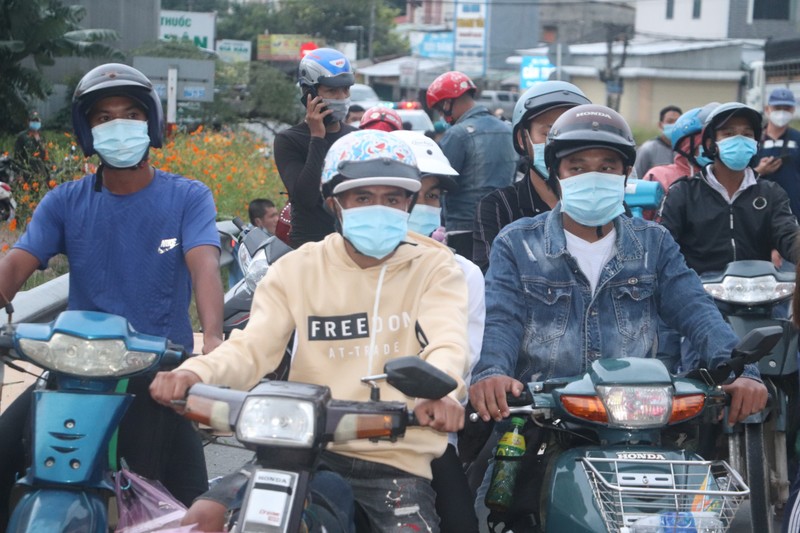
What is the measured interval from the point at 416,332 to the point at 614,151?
3.71ft

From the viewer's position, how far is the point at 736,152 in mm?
6777

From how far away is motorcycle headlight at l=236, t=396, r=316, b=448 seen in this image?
122 inches

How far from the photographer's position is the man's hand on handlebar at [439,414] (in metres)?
3.32

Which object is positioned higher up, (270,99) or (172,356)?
(172,356)

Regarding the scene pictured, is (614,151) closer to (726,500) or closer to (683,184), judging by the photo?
(726,500)

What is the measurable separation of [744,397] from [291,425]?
177cm

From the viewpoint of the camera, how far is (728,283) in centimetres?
588

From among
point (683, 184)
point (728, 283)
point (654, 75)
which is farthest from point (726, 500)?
point (654, 75)

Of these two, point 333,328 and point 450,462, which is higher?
point 333,328

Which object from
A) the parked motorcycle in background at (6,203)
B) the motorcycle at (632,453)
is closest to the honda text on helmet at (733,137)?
the motorcycle at (632,453)

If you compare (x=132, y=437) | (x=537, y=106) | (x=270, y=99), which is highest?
(x=537, y=106)

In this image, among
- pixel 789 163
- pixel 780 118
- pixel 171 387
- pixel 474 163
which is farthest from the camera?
pixel 780 118

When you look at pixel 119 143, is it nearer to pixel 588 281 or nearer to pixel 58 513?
pixel 58 513

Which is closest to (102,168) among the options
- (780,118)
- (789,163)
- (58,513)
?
(58,513)
